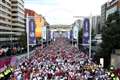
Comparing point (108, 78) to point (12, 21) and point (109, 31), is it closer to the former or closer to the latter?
point (109, 31)

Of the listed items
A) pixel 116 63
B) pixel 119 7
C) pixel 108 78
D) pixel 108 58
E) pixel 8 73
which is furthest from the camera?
pixel 119 7

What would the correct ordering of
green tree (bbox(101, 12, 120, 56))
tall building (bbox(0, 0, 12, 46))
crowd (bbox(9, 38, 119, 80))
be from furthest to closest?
tall building (bbox(0, 0, 12, 46)), green tree (bbox(101, 12, 120, 56)), crowd (bbox(9, 38, 119, 80))

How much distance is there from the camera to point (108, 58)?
2224 inches

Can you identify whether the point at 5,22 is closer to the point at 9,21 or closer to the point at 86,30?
the point at 9,21

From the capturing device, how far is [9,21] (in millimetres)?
151750

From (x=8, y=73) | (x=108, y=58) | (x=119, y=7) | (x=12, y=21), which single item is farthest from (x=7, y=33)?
(x=8, y=73)

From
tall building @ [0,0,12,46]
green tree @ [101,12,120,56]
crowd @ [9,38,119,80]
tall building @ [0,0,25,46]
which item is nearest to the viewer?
crowd @ [9,38,119,80]

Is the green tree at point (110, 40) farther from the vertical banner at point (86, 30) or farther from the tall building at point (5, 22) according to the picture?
the tall building at point (5, 22)

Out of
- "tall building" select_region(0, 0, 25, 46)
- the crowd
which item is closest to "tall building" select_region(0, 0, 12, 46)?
"tall building" select_region(0, 0, 25, 46)

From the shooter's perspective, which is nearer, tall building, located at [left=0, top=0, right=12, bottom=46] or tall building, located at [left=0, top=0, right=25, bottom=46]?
tall building, located at [left=0, top=0, right=12, bottom=46]

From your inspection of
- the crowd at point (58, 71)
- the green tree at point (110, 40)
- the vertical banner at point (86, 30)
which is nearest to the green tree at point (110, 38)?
the green tree at point (110, 40)

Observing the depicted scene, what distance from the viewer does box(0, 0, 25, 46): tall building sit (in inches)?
5153

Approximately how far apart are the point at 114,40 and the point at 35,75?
2549 centimetres

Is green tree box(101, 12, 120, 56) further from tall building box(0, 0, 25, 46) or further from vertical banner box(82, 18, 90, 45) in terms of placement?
tall building box(0, 0, 25, 46)
